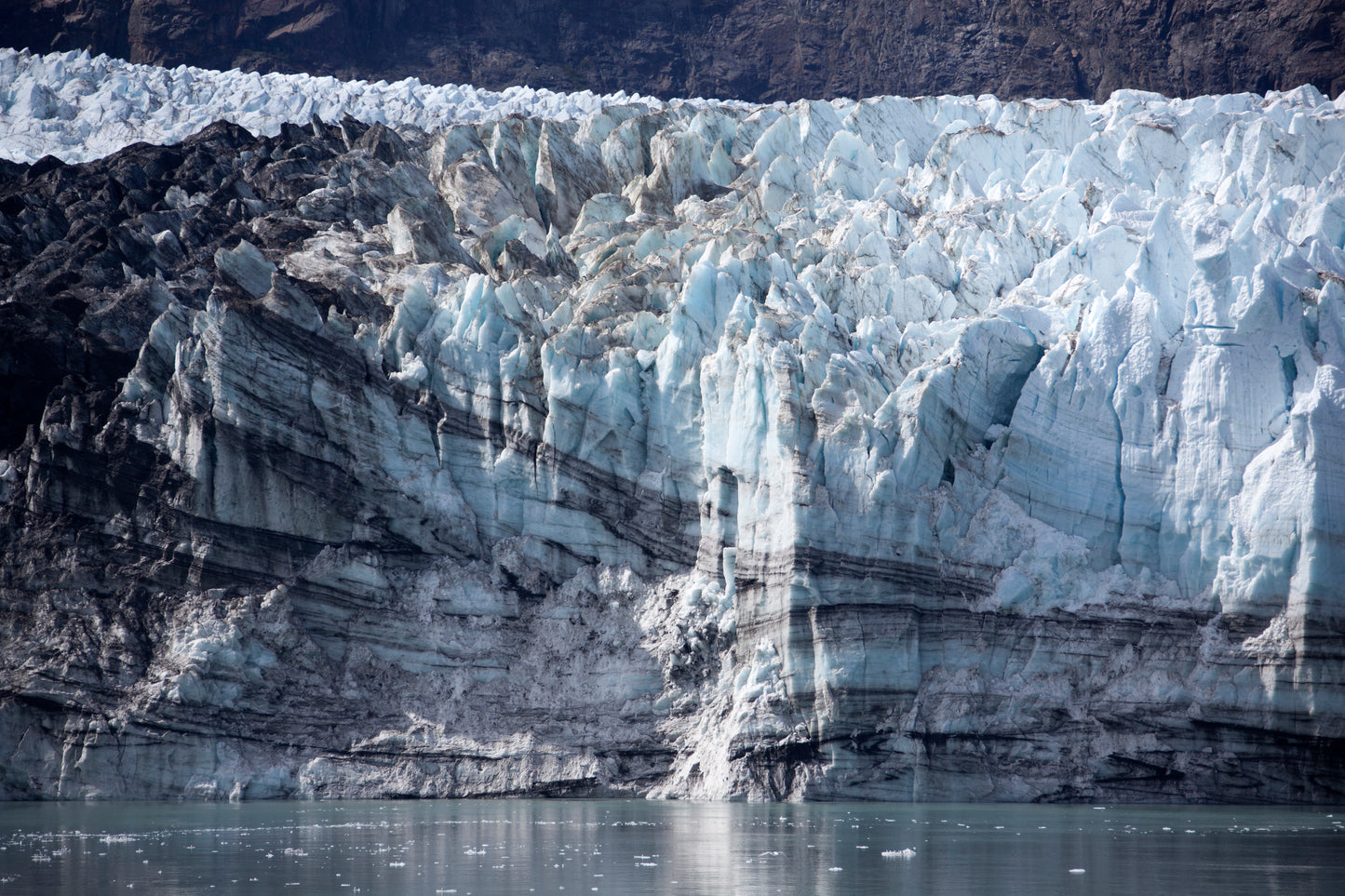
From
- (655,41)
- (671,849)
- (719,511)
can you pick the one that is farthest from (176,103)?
(671,849)

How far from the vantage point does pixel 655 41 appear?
228ft

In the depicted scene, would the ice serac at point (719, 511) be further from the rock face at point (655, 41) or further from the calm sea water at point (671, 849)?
the rock face at point (655, 41)

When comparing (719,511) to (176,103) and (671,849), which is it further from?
(176,103)

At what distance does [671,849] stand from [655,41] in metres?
54.6

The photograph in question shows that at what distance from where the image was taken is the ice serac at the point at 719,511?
1077 inches

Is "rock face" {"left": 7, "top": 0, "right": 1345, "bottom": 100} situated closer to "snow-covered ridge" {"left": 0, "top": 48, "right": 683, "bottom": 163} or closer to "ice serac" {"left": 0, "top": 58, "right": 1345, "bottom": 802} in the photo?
"snow-covered ridge" {"left": 0, "top": 48, "right": 683, "bottom": 163}

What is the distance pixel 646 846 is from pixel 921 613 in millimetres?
8936

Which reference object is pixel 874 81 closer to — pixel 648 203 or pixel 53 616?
pixel 648 203

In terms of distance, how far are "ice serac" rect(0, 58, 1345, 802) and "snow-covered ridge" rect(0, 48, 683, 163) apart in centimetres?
1644

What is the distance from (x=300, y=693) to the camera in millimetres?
29812

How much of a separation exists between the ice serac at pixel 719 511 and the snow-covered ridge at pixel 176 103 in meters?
16.4

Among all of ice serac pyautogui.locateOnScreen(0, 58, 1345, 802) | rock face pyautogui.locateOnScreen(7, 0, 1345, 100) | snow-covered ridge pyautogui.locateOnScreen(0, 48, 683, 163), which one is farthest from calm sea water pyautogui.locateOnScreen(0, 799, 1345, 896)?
rock face pyautogui.locateOnScreen(7, 0, 1345, 100)

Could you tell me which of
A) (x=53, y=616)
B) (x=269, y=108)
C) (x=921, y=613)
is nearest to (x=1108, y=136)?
(x=921, y=613)

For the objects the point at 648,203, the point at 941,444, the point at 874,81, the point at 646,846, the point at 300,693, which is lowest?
the point at 646,846
